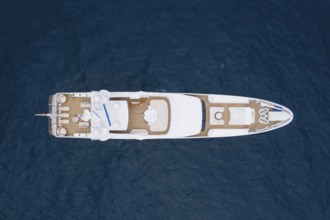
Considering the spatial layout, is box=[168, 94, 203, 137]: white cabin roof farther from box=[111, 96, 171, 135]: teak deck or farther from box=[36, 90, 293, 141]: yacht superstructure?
box=[111, 96, 171, 135]: teak deck

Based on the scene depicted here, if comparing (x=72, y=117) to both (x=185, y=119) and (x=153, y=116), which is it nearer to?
(x=153, y=116)

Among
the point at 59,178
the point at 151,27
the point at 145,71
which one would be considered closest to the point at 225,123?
the point at 145,71

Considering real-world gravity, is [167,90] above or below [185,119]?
above

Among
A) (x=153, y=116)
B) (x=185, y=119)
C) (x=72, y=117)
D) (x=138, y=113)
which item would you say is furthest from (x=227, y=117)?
(x=72, y=117)

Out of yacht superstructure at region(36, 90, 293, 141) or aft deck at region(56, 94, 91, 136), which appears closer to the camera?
yacht superstructure at region(36, 90, 293, 141)

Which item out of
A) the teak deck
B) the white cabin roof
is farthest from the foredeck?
the teak deck

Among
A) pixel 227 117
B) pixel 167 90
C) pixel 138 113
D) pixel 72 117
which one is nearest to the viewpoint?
pixel 72 117

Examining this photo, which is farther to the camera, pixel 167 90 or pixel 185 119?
pixel 167 90
